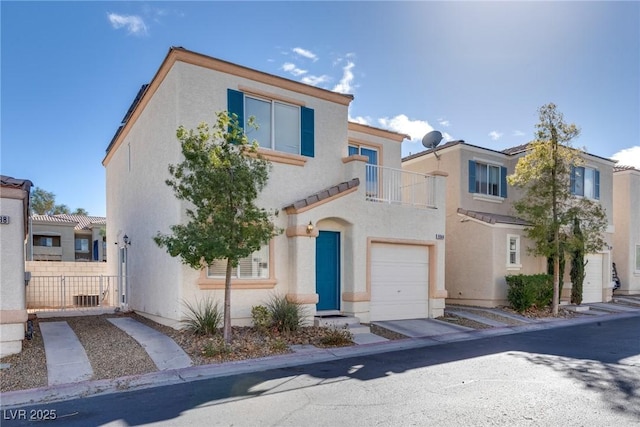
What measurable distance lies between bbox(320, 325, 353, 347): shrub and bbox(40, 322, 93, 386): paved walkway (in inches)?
196

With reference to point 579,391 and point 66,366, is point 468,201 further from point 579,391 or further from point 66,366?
point 66,366

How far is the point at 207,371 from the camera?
7.70 meters

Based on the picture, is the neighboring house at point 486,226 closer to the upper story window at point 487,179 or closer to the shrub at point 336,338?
the upper story window at point 487,179

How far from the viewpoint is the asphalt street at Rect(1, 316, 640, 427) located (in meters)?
5.47

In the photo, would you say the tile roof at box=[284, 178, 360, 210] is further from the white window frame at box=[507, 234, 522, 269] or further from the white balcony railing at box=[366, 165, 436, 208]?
the white window frame at box=[507, 234, 522, 269]

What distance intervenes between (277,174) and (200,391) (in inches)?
258

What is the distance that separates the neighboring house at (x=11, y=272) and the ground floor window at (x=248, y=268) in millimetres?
3976

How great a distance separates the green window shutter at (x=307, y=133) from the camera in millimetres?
12430

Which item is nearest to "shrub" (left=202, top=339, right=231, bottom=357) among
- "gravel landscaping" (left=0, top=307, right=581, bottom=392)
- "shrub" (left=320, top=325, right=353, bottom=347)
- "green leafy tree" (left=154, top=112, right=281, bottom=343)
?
"gravel landscaping" (left=0, top=307, right=581, bottom=392)

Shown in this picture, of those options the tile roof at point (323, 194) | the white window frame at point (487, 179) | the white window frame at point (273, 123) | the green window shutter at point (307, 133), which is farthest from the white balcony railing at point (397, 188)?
the white window frame at point (487, 179)

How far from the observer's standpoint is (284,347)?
9.33m

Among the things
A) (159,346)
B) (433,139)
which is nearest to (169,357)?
(159,346)

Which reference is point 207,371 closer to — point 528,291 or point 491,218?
point 528,291

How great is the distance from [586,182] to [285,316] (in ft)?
61.7
